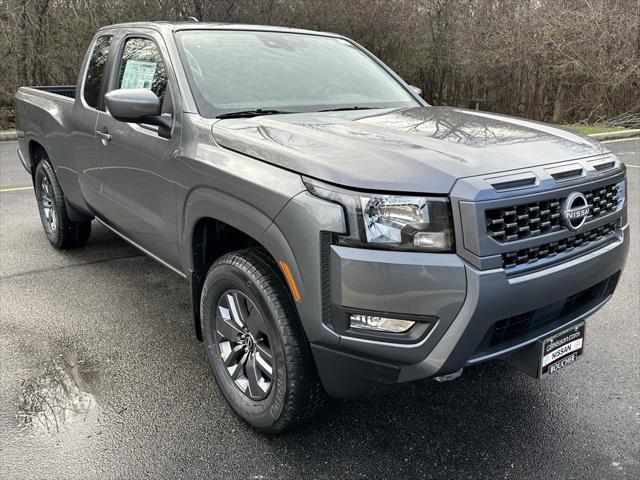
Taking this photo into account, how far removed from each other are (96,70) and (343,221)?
3.03 m

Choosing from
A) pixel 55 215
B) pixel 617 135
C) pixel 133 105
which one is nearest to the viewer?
pixel 133 105

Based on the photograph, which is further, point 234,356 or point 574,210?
point 234,356

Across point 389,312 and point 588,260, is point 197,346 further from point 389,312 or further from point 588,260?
point 588,260

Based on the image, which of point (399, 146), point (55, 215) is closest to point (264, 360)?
point (399, 146)

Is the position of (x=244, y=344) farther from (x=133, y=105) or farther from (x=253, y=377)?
(x=133, y=105)

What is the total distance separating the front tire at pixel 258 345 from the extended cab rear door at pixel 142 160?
542mm

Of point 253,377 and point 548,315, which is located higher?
point 548,315

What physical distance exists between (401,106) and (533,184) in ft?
5.26

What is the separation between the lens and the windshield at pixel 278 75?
10.4ft

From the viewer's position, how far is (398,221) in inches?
82.3

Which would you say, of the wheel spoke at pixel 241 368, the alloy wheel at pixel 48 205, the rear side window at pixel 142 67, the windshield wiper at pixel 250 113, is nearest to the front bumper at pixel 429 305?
the wheel spoke at pixel 241 368

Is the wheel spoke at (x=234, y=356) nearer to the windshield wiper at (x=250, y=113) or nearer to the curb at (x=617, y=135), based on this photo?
the windshield wiper at (x=250, y=113)

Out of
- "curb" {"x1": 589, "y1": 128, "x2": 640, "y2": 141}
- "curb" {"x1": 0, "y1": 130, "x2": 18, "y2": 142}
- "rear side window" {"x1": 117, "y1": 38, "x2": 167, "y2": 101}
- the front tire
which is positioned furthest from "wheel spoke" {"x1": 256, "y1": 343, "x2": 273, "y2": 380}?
"curb" {"x1": 0, "y1": 130, "x2": 18, "y2": 142}

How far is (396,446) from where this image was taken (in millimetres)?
2660
